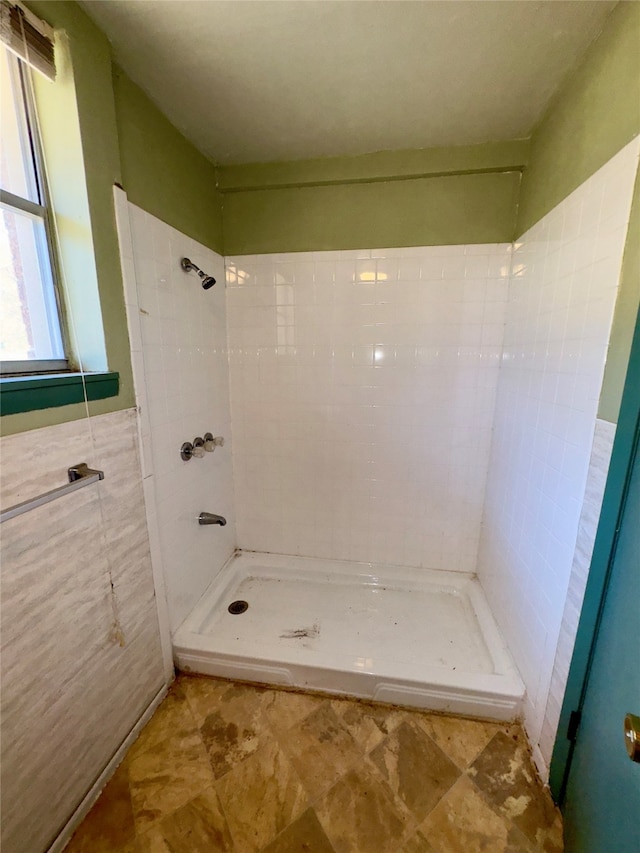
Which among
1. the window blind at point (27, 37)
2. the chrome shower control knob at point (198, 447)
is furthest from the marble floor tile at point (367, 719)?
the window blind at point (27, 37)

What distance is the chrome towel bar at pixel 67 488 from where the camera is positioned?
2.66 feet

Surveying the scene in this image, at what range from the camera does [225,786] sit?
1124 mm

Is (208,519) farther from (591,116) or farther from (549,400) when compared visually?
(591,116)

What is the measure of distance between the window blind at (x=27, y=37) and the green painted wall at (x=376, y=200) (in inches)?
36.5

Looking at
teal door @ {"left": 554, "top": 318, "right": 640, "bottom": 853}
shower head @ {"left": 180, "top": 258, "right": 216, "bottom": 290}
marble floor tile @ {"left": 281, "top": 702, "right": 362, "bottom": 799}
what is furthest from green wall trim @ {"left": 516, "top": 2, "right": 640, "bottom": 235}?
marble floor tile @ {"left": 281, "top": 702, "right": 362, "bottom": 799}

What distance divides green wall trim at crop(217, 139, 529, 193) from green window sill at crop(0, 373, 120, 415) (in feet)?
4.32

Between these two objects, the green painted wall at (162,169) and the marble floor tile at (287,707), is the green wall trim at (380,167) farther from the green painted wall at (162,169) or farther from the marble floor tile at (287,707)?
the marble floor tile at (287,707)

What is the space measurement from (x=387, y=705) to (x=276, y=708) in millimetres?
455

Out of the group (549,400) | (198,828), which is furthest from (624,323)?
(198,828)

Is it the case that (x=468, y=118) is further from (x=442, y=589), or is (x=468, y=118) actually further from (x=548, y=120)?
(x=442, y=589)

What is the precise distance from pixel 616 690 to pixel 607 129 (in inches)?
58.8

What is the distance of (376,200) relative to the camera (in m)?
1.72

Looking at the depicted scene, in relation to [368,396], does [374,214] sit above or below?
above

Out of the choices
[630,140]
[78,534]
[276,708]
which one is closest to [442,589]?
[276,708]
